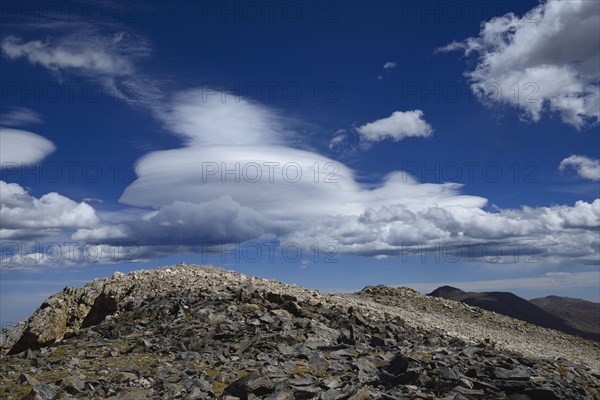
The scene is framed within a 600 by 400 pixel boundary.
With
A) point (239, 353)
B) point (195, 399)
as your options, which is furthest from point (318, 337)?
point (195, 399)

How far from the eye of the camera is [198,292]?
31.4 m

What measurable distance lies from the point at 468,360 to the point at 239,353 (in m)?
9.90

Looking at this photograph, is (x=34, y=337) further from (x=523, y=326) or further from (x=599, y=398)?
(x=523, y=326)

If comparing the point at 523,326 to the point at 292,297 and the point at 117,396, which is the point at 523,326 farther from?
the point at 117,396

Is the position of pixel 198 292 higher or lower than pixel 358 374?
higher

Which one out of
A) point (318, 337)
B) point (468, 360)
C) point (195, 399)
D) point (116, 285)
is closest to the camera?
point (195, 399)

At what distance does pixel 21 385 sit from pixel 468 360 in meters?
17.4

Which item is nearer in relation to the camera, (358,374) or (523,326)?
(358,374)

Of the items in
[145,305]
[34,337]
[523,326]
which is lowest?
[523,326]

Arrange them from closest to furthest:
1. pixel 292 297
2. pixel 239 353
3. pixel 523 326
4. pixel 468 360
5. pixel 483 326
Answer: pixel 468 360
pixel 239 353
pixel 292 297
pixel 483 326
pixel 523 326

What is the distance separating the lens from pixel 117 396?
624 inches

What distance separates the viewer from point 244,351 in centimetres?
2194

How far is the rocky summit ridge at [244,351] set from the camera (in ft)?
54.1

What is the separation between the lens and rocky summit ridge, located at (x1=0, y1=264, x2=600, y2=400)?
16.5m
